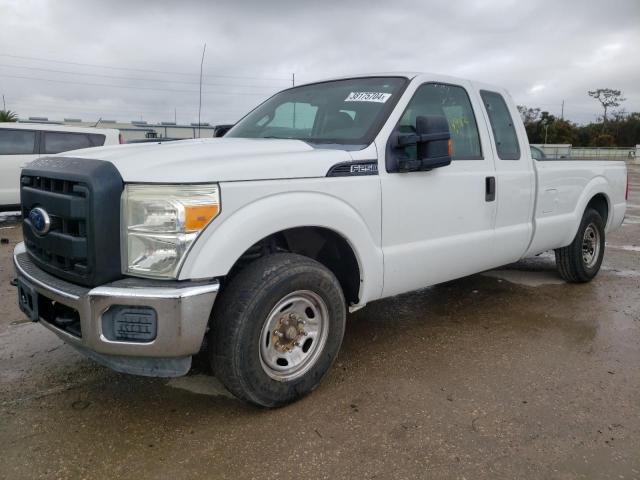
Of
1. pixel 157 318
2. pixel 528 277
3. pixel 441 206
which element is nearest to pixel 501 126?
pixel 441 206

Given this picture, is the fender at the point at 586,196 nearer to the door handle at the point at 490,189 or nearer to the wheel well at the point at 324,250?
the door handle at the point at 490,189

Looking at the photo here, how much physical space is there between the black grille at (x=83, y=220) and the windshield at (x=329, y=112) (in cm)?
143

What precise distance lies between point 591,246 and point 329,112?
3607 mm

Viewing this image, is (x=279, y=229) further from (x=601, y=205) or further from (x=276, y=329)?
(x=601, y=205)

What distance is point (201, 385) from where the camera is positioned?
10.5ft

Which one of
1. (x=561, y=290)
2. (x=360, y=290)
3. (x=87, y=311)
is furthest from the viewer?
(x=561, y=290)

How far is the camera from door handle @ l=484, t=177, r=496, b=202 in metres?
4.02

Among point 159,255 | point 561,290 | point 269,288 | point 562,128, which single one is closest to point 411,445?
point 269,288

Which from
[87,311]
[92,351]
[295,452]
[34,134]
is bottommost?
[295,452]

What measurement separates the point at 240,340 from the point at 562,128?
243ft

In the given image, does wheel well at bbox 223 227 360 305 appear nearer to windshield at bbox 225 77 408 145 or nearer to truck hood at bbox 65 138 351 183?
truck hood at bbox 65 138 351 183

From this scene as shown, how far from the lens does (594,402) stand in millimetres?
3004

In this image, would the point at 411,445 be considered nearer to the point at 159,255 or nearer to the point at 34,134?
the point at 159,255

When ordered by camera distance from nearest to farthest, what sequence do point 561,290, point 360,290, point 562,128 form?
point 360,290, point 561,290, point 562,128
